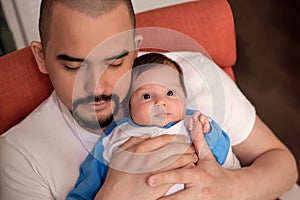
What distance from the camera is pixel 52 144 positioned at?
1.12m

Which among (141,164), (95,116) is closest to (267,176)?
(141,164)

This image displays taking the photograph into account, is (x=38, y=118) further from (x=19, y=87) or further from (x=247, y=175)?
(x=247, y=175)

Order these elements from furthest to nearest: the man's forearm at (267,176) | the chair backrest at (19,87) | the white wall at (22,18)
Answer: the white wall at (22,18) < the chair backrest at (19,87) < the man's forearm at (267,176)

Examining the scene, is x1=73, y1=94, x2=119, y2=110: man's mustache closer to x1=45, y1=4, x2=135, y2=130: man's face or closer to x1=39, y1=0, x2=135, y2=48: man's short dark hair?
x1=45, y1=4, x2=135, y2=130: man's face

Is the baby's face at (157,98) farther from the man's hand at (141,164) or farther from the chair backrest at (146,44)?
the chair backrest at (146,44)

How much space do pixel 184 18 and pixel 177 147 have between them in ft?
1.65

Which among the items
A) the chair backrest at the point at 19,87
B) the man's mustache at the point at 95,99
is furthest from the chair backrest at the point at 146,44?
the man's mustache at the point at 95,99

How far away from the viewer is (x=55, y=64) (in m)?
1.05

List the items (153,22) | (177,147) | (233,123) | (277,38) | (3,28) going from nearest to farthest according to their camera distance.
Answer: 1. (177,147)
2. (233,123)
3. (153,22)
4. (3,28)
5. (277,38)

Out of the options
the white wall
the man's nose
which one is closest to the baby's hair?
the man's nose

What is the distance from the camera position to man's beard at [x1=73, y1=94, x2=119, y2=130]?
1.05 metres

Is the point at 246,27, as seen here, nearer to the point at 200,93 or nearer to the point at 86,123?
the point at 200,93

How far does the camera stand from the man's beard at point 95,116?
105 cm

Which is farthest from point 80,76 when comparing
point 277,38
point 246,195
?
point 277,38
